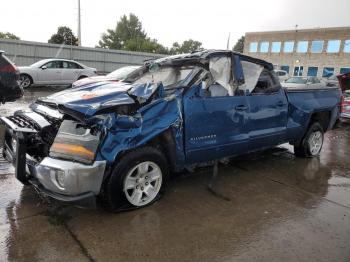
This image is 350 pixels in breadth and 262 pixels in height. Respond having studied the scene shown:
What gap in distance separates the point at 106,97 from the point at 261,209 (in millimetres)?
2208

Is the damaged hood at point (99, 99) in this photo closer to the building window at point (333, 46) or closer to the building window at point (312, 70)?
the building window at point (333, 46)

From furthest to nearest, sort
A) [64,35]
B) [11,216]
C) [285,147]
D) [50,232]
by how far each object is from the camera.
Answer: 1. [64,35]
2. [285,147]
3. [11,216]
4. [50,232]

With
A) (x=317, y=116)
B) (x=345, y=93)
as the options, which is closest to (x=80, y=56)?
(x=345, y=93)

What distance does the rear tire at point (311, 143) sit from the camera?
6.13m

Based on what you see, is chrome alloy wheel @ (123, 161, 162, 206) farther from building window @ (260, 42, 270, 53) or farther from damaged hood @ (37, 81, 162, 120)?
building window @ (260, 42, 270, 53)

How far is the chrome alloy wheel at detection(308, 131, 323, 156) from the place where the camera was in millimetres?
6238

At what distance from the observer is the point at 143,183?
371 centimetres

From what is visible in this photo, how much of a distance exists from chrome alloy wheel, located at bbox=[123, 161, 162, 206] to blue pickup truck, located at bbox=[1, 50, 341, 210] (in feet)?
0.04

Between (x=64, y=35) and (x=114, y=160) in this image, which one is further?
(x=64, y=35)

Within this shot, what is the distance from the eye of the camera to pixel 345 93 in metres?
10.2

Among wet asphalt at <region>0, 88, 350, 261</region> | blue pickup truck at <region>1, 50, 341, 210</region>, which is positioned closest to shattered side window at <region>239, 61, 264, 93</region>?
blue pickup truck at <region>1, 50, 341, 210</region>

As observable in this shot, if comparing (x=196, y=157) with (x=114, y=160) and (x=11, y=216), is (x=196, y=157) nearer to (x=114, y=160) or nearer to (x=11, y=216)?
(x=114, y=160)

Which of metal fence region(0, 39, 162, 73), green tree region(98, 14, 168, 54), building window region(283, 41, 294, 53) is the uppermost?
green tree region(98, 14, 168, 54)

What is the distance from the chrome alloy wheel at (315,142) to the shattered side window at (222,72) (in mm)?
2559
